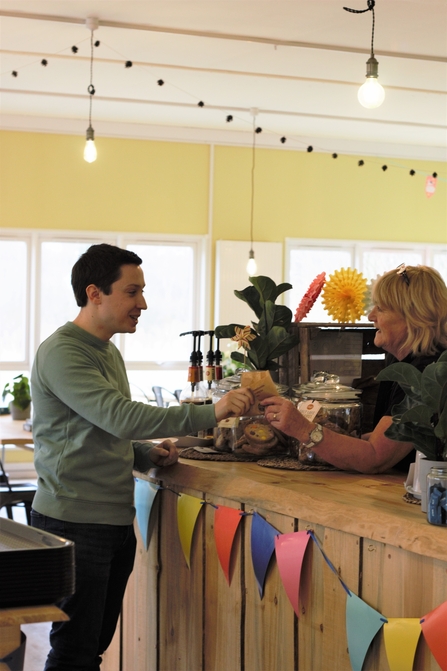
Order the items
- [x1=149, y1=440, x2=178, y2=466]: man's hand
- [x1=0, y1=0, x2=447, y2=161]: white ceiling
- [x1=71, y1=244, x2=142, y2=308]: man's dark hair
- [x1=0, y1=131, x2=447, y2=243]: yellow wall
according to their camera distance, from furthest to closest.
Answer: [x1=0, y1=131, x2=447, y2=243]: yellow wall
[x1=0, y1=0, x2=447, y2=161]: white ceiling
[x1=149, y1=440, x2=178, y2=466]: man's hand
[x1=71, y1=244, x2=142, y2=308]: man's dark hair

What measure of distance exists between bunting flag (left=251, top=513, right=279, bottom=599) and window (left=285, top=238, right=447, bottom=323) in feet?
22.8

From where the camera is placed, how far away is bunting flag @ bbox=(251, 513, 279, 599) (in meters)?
2.02

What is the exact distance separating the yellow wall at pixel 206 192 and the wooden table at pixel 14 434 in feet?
10.2

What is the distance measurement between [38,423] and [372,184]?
7622 mm

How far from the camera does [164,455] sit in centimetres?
242

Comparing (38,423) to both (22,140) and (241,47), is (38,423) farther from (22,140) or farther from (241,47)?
(22,140)

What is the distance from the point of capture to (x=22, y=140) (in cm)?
819

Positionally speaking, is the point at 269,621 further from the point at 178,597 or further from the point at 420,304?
the point at 420,304

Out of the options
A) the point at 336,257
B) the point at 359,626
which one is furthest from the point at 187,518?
the point at 336,257

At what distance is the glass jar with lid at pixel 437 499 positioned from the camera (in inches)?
64.8

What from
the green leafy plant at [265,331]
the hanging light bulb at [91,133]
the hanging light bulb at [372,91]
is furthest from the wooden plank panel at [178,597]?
the hanging light bulb at [91,133]

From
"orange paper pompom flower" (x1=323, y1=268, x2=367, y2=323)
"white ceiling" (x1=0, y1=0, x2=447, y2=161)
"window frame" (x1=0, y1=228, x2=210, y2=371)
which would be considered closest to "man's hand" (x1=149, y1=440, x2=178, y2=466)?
"orange paper pompom flower" (x1=323, y1=268, x2=367, y2=323)

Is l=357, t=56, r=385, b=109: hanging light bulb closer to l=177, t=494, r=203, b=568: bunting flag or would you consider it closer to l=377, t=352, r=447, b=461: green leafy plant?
l=177, t=494, r=203, b=568: bunting flag

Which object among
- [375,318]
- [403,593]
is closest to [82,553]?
[403,593]
